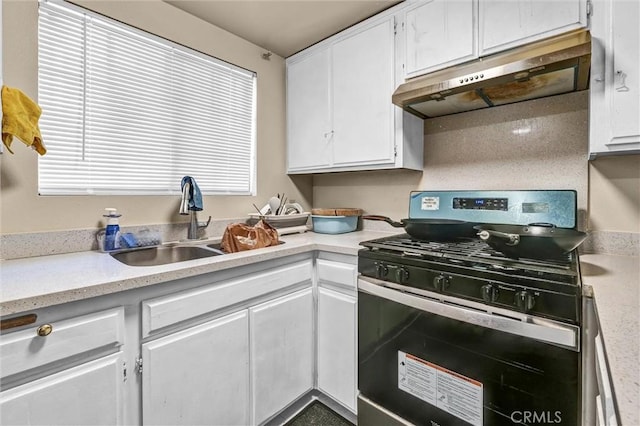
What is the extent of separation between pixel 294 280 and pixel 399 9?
66.2 inches

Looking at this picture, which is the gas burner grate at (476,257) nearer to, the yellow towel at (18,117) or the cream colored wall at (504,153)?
the cream colored wall at (504,153)

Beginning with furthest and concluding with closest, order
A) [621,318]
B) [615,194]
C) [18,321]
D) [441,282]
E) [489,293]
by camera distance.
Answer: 1. [615,194]
2. [441,282]
3. [489,293]
4. [18,321]
5. [621,318]

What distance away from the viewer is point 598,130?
1177 mm

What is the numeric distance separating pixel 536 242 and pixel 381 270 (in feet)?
1.98

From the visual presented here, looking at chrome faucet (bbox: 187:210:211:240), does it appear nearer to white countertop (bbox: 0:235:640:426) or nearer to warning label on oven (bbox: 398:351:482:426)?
white countertop (bbox: 0:235:640:426)

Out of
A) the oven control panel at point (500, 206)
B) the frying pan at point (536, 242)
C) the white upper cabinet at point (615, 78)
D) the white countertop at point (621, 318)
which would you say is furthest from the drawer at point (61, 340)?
the white upper cabinet at point (615, 78)

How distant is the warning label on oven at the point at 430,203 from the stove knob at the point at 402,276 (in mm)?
722

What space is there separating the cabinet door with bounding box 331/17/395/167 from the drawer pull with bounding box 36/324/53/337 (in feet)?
5.43

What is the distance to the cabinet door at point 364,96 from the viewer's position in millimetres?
1800

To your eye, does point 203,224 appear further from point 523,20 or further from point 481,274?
point 523,20

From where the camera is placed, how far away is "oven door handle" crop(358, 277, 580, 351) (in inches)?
35.9

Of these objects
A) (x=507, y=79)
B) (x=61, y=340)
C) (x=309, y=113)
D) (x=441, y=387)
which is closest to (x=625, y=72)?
(x=507, y=79)

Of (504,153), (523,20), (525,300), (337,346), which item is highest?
(523,20)

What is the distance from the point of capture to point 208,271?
48.9 inches
